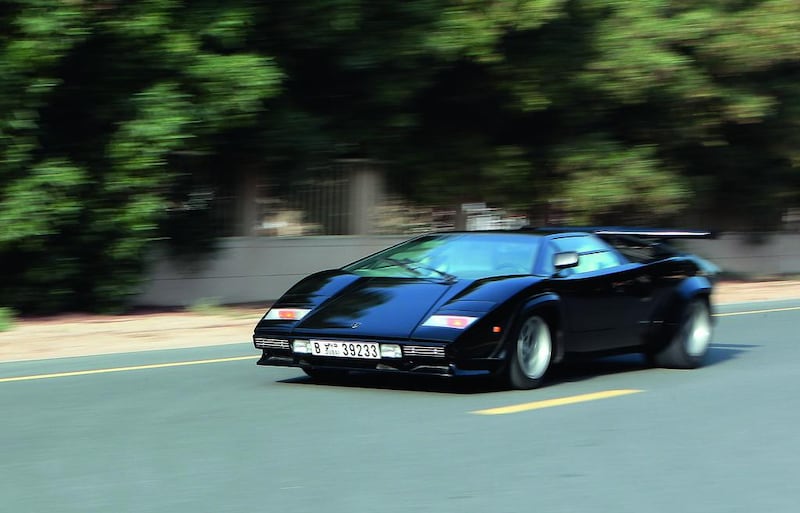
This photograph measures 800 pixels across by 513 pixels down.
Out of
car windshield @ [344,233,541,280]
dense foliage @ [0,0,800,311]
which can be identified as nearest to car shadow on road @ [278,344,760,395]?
car windshield @ [344,233,541,280]

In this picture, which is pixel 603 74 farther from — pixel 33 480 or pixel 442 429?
pixel 33 480

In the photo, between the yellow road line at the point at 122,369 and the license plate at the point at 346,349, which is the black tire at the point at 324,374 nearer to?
the license plate at the point at 346,349

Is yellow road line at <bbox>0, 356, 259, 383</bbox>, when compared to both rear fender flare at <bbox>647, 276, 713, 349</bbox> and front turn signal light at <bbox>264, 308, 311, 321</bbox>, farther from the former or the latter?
rear fender flare at <bbox>647, 276, 713, 349</bbox>

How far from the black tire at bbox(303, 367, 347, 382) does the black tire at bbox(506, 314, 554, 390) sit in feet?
4.72

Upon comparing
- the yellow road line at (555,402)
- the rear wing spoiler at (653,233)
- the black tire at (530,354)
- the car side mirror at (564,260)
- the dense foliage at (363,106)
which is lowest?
the yellow road line at (555,402)

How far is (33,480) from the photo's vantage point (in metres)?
5.94

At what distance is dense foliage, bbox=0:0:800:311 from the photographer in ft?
44.6

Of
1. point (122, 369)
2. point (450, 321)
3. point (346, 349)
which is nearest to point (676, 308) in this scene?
point (450, 321)

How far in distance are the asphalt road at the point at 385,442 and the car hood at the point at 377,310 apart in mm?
467

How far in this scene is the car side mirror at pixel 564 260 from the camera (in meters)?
9.24

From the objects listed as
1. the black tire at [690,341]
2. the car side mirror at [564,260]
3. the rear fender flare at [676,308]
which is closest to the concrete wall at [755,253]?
the black tire at [690,341]

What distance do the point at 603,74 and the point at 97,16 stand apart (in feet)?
25.7

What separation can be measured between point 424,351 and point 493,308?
1.90ft

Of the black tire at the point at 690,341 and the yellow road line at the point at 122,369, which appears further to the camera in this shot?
the black tire at the point at 690,341
